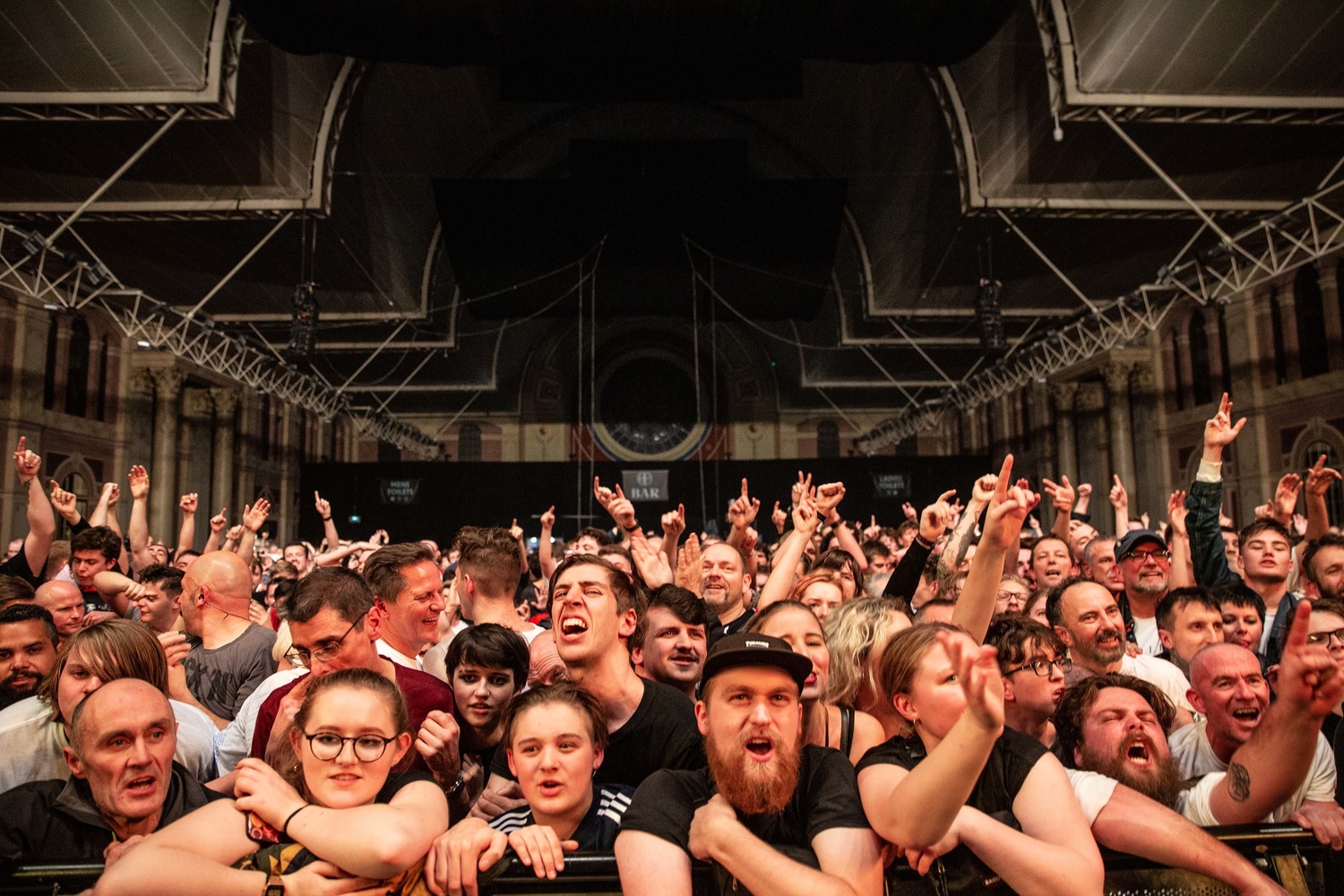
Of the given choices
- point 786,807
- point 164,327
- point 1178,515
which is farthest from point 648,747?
point 164,327

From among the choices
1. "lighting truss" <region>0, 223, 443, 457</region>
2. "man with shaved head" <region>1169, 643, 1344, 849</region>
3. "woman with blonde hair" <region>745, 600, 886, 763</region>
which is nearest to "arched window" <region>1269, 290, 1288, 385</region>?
"man with shaved head" <region>1169, 643, 1344, 849</region>

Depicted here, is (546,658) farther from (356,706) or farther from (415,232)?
(415,232)

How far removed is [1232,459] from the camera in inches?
653

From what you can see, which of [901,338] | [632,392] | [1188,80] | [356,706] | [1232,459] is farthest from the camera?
[632,392]

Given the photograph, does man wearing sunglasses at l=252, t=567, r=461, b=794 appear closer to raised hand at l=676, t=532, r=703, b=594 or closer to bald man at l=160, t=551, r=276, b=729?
bald man at l=160, t=551, r=276, b=729

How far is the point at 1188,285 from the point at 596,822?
19.0 metres

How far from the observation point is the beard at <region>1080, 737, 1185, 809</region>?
2.47 m

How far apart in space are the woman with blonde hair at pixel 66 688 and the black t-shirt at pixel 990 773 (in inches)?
83.8

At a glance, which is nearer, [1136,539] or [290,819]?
[290,819]

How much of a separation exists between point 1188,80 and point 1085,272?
6.47 m

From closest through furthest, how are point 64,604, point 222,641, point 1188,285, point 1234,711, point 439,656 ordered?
point 1234,711, point 439,656, point 222,641, point 64,604, point 1188,285

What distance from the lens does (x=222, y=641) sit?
398cm

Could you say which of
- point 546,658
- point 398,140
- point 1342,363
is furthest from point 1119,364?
point 546,658

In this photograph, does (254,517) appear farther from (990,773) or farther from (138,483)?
(990,773)
